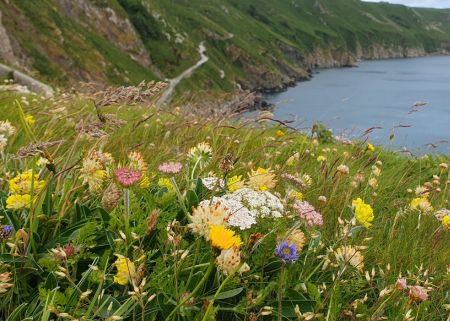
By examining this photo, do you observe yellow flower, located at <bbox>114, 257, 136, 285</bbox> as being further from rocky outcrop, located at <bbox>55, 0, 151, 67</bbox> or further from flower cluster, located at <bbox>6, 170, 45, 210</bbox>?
rocky outcrop, located at <bbox>55, 0, 151, 67</bbox>

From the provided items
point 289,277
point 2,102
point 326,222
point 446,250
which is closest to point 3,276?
point 289,277

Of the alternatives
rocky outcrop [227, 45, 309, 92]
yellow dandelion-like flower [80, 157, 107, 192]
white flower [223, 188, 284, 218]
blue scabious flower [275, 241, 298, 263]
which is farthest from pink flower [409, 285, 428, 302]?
rocky outcrop [227, 45, 309, 92]

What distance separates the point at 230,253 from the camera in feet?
4.97

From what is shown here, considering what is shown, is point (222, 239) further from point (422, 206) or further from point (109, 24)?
point (109, 24)

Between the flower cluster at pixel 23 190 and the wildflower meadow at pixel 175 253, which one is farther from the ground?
the flower cluster at pixel 23 190

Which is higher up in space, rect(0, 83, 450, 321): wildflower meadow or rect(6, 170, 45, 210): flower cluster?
rect(6, 170, 45, 210): flower cluster

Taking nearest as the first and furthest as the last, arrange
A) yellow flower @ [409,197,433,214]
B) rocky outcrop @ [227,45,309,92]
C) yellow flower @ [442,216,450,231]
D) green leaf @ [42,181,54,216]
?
green leaf @ [42,181,54,216]
yellow flower @ [442,216,450,231]
yellow flower @ [409,197,433,214]
rocky outcrop @ [227,45,309,92]

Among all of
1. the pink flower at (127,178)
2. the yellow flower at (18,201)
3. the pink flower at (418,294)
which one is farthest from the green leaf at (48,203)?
the pink flower at (418,294)

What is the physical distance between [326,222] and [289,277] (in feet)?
2.92

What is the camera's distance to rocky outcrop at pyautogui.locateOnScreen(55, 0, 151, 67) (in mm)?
85375

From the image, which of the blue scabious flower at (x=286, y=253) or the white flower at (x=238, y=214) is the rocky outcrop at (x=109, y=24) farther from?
the blue scabious flower at (x=286, y=253)

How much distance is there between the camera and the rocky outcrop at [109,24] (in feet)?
280

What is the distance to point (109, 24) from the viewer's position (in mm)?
94750

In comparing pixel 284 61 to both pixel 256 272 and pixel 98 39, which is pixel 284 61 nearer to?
pixel 98 39
